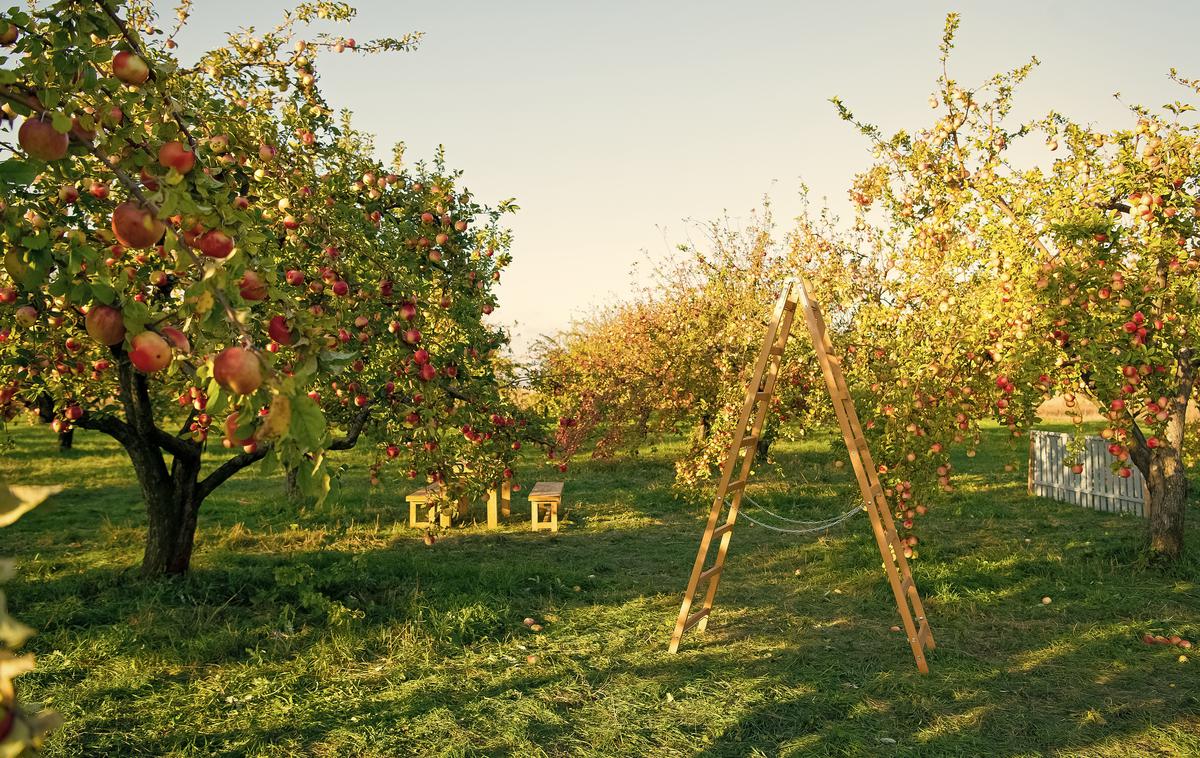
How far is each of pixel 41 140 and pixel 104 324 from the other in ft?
1.42

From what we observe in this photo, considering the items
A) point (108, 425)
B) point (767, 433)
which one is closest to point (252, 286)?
point (108, 425)

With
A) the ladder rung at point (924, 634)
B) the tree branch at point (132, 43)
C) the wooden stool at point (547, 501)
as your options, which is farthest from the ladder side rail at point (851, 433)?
the wooden stool at point (547, 501)

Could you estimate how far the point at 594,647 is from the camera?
6.29 meters

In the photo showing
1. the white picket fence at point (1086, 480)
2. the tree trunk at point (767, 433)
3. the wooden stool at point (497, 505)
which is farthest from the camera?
the tree trunk at point (767, 433)

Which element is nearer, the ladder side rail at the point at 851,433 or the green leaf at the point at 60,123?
the green leaf at the point at 60,123

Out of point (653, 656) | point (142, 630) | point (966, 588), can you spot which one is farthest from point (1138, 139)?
point (142, 630)

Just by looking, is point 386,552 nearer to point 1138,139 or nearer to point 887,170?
point 887,170

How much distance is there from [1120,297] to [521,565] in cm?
573

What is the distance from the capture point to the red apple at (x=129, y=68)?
82.0 inches

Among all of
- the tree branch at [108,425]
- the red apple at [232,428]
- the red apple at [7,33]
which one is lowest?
the tree branch at [108,425]

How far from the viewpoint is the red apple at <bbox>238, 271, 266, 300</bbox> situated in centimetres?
202

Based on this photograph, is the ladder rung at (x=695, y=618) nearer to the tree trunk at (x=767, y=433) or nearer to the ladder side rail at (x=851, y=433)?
the ladder side rail at (x=851, y=433)

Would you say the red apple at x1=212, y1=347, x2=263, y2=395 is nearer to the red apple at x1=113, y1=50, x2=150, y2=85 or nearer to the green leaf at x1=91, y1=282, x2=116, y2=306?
the green leaf at x1=91, y1=282, x2=116, y2=306

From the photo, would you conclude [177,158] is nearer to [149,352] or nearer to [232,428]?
[149,352]
